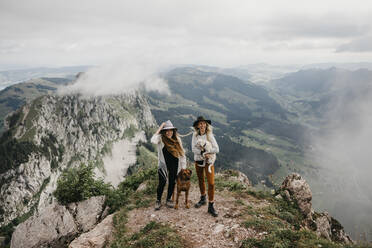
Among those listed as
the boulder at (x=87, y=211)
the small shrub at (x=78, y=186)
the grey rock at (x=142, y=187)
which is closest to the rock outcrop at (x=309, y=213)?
the grey rock at (x=142, y=187)

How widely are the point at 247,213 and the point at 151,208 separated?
6048 mm

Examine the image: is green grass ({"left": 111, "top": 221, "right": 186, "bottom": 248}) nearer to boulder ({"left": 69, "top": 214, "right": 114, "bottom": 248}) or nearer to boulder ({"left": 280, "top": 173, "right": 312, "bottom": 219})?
boulder ({"left": 69, "top": 214, "right": 114, "bottom": 248})

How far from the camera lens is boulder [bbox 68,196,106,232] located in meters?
13.5

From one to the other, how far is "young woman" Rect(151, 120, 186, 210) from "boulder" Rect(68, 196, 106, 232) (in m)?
4.50

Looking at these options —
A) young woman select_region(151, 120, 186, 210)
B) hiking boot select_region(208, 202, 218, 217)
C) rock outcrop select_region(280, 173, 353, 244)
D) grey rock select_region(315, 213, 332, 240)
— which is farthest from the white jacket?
grey rock select_region(315, 213, 332, 240)

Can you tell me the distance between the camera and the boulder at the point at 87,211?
530 inches

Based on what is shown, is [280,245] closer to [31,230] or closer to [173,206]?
[173,206]

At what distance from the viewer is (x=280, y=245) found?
26.2 ft

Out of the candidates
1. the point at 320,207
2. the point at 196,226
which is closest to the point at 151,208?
the point at 196,226

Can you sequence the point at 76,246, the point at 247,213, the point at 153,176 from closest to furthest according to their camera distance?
the point at 76,246 → the point at 247,213 → the point at 153,176

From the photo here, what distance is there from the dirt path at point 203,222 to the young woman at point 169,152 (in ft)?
3.48

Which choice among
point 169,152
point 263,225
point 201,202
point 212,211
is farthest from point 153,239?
point 263,225

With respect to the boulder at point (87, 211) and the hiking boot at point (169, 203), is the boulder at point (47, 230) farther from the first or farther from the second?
the hiking boot at point (169, 203)

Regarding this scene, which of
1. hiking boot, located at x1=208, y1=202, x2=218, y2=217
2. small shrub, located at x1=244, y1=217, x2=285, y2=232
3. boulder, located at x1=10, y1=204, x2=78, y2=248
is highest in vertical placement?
small shrub, located at x1=244, y1=217, x2=285, y2=232
